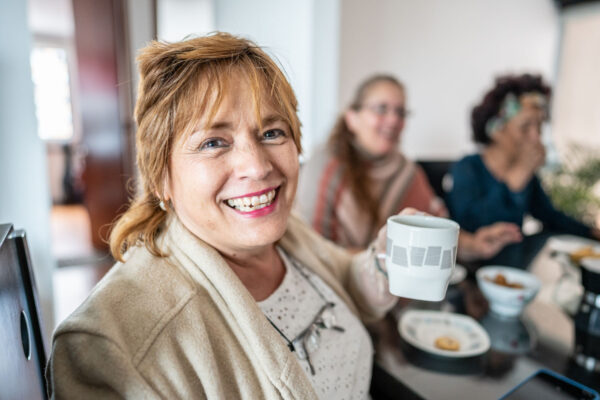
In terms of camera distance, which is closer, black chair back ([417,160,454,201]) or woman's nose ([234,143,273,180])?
woman's nose ([234,143,273,180])

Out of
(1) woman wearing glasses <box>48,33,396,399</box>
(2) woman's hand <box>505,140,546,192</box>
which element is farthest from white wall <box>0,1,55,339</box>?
(2) woman's hand <box>505,140,546,192</box>

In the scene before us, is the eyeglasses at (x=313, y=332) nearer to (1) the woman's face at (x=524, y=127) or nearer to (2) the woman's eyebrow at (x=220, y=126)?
(2) the woman's eyebrow at (x=220, y=126)

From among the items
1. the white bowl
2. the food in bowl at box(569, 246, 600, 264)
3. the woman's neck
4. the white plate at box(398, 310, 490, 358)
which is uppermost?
the woman's neck

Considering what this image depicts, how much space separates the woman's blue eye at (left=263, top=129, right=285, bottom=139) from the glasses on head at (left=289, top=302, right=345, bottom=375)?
374 mm

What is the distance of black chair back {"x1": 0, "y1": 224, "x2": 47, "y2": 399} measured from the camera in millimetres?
450

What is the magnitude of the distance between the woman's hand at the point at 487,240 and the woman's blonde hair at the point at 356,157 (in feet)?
1.16

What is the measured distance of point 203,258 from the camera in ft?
2.18

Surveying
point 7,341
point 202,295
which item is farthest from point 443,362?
point 7,341

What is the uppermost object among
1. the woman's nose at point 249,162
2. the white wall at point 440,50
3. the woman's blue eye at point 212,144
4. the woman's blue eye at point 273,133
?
the white wall at point 440,50

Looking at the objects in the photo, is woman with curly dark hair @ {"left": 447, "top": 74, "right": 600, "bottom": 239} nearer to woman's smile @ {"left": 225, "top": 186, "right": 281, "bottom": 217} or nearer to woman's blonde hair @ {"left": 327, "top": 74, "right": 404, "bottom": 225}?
woman's blonde hair @ {"left": 327, "top": 74, "right": 404, "bottom": 225}

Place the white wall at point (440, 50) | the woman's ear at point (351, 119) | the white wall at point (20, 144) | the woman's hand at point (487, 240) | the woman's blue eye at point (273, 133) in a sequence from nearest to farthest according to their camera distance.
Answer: the woman's blue eye at point (273, 133) → the woman's hand at point (487, 240) → the white wall at point (20, 144) → the woman's ear at point (351, 119) → the white wall at point (440, 50)

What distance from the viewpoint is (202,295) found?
65 centimetres

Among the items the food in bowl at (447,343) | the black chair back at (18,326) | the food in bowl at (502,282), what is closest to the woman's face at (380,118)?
the food in bowl at (502,282)

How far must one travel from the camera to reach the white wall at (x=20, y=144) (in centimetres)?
158
